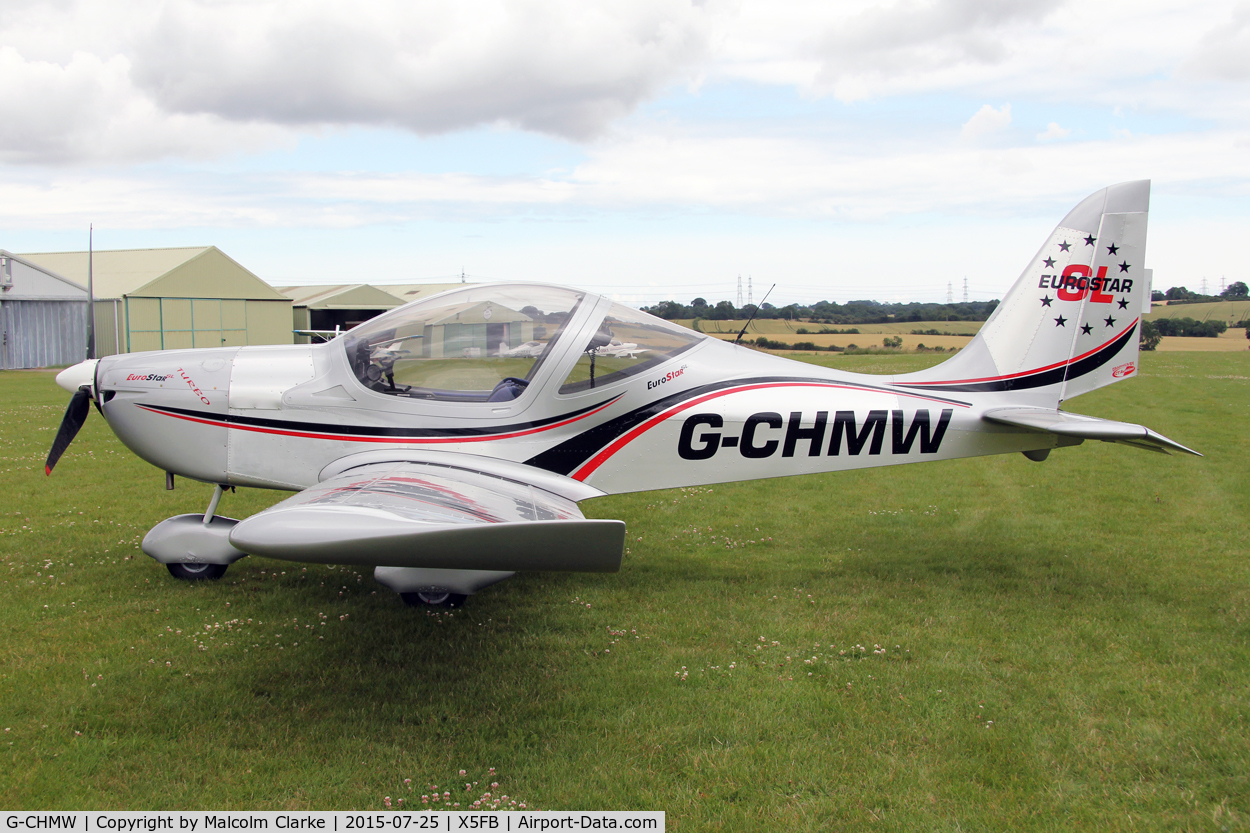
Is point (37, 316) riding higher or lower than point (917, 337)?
lower

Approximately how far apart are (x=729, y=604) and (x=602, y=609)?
875mm

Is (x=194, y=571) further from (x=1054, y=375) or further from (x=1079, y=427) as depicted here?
Answer: (x=1054, y=375)

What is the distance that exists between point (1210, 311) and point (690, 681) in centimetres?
7083

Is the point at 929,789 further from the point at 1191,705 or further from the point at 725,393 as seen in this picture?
the point at 725,393

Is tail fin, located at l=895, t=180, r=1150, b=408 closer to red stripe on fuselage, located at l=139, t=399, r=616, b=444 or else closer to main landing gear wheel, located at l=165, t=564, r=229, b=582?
red stripe on fuselage, located at l=139, t=399, r=616, b=444

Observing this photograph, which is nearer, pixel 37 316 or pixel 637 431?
pixel 637 431

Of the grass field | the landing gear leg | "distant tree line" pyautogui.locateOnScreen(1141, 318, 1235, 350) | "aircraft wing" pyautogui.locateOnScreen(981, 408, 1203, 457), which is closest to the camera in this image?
the grass field

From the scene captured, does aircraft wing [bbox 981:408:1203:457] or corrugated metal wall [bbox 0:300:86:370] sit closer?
aircraft wing [bbox 981:408:1203:457]

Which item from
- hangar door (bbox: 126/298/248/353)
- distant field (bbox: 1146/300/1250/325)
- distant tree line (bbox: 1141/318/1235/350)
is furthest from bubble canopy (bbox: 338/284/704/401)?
distant field (bbox: 1146/300/1250/325)

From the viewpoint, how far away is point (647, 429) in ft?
18.1

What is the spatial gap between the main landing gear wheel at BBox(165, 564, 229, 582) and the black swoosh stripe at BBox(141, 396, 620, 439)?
1225 mm
